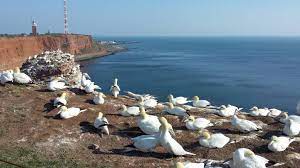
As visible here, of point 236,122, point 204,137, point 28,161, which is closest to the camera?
point 28,161

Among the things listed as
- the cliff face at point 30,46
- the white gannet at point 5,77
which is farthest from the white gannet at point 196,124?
the cliff face at point 30,46

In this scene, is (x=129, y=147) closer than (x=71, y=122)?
Yes

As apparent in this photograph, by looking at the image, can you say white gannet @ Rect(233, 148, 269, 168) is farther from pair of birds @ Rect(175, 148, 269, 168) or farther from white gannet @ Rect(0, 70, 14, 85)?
white gannet @ Rect(0, 70, 14, 85)

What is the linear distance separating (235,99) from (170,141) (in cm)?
4961

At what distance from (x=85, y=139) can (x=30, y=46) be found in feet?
359

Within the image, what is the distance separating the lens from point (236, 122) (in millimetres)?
17859

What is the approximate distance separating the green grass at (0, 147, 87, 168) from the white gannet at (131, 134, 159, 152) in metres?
2.10

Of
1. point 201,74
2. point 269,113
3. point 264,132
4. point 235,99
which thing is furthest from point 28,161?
point 201,74

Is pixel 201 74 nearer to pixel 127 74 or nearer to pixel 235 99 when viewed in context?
pixel 127 74

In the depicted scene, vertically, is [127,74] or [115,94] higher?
[115,94]

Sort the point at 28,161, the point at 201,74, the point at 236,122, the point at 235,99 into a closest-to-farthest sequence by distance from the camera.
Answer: the point at 28,161 → the point at 236,122 → the point at 235,99 → the point at 201,74

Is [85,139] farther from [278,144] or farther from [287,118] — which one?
[287,118]

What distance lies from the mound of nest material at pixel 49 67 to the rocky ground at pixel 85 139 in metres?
12.4

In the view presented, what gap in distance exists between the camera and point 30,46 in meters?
122
